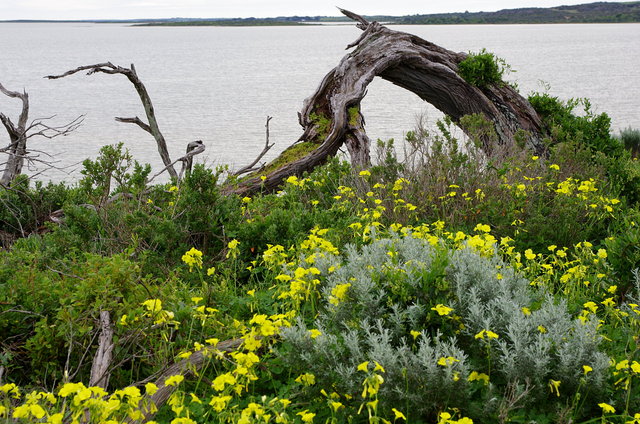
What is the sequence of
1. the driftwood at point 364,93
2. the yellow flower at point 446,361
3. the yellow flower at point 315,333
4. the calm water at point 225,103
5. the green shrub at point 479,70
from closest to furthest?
1. the yellow flower at point 446,361
2. the yellow flower at point 315,333
3. the driftwood at point 364,93
4. the green shrub at point 479,70
5. the calm water at point 225,103

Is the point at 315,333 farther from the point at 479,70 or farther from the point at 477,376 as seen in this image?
the point at 479,70

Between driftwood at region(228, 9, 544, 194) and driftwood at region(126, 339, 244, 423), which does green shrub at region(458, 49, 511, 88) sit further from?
driftwood at region(126, 339, 244, 423)

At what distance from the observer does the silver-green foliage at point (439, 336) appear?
11.0 ft

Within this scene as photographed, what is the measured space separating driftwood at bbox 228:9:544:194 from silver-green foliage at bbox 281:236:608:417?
17.1 feet

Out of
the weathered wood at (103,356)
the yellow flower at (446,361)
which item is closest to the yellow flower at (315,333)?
the yellow flower at (446,361)

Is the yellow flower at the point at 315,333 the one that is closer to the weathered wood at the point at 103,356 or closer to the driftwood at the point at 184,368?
the driftwood at the point at 184,368

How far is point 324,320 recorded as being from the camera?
420cm

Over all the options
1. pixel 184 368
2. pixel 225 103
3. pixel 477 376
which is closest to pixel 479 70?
pixel 477 376

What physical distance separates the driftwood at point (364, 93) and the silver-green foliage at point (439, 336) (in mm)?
5208

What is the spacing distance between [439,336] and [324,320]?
2.63 feet

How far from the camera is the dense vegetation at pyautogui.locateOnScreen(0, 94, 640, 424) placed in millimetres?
3355

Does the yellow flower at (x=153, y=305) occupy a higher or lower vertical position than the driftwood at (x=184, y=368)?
higher

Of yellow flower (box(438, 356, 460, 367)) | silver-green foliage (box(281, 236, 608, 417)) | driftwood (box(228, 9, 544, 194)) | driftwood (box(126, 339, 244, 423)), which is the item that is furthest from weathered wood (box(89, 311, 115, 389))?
driftwood (box(228, 9, 544, 194))

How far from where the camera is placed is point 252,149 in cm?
2152
